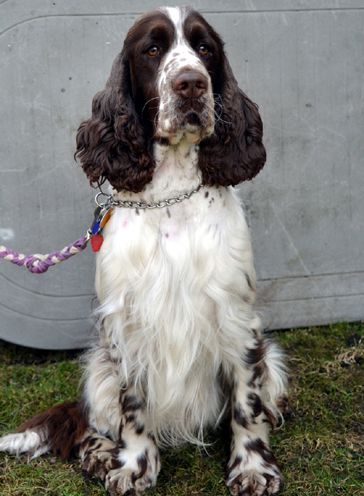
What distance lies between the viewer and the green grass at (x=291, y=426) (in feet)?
9.80

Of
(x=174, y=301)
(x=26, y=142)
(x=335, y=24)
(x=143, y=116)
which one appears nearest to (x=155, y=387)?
(x=174, y=301)

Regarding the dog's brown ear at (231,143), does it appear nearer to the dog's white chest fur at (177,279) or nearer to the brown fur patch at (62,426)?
the dog's white chest fur at (177,279)

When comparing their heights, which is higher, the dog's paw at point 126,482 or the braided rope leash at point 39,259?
the braided rope leash at point 39,259

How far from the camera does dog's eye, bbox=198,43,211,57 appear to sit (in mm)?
2771

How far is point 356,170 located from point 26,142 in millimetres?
1793

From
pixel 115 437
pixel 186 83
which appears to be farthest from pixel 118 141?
pixel 115 437

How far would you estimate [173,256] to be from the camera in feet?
9.32

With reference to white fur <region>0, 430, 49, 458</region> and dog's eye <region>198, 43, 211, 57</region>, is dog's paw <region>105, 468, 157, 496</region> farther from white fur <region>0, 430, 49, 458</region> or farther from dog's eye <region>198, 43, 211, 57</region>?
dog's eye <region>198, 43, 211, 57</region>

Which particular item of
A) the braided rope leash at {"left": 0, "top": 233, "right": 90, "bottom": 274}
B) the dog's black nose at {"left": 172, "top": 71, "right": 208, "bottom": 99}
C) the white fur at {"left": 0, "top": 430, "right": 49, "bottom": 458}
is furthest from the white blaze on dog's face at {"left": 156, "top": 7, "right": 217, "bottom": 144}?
the white fur at {"left": 0, "top": 430, "right": 49, "bottom": 458}

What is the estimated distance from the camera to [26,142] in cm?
398

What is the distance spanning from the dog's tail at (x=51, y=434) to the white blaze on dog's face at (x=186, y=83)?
1288 millimetres

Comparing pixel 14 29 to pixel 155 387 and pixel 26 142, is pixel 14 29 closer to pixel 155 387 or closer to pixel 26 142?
pixel 26 142

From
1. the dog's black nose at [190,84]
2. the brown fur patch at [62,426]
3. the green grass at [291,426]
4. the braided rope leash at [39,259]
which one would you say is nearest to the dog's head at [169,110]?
the dog's black nose at [190,84]

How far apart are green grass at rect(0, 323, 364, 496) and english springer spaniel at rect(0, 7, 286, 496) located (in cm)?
11
